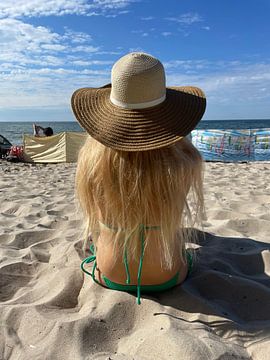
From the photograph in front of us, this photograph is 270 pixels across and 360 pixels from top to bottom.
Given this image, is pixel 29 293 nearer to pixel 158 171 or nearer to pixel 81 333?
pixel 81 333

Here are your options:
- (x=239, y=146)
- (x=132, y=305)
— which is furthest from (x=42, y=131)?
(x=132, y=305)

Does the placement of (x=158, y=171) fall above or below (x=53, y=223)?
above

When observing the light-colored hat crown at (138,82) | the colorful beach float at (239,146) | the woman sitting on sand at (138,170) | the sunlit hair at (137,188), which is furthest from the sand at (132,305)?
the colorful beach float at (239,146)

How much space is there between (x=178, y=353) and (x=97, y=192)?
776 mm

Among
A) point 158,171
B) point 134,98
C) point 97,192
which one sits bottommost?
point 97,192

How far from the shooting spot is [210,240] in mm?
2691

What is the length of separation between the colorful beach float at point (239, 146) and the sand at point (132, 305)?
736 cm

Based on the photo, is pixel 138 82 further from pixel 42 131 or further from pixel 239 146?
pixel 42 131

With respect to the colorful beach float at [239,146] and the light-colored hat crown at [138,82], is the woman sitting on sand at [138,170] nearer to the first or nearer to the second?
the light-colored hat crown at [138,82]

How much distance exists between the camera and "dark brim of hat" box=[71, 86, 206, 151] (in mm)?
1535

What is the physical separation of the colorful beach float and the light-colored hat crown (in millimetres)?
8819

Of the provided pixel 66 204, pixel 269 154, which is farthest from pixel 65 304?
pixel 269 154

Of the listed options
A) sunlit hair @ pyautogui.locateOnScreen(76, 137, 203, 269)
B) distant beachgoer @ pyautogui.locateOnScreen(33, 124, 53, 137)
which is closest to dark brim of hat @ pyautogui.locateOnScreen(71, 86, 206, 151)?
sunlit hair @ pyautogui.locateOnScreen(76, 137, 203, 269)

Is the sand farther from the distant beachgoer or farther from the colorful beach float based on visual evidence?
the distant beachgoer
